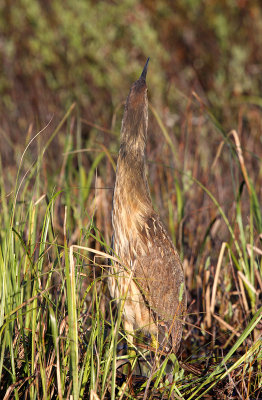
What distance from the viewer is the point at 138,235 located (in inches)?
82.8

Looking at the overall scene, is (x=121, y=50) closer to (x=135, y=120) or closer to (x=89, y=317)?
(x=135, y=120)

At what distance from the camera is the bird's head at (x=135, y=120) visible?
2104 mm

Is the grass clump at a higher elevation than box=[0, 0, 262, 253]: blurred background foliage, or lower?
lower

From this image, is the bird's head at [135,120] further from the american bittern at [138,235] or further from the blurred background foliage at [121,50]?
the blurred background foliage at [121,50]

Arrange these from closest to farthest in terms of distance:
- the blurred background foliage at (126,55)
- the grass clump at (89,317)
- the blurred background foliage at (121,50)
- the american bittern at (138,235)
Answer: the grass clump at (89,317) → the american bittern at (138,235) → the blurred background foliage at (126,55) → the blurred background foliage at (121,50)

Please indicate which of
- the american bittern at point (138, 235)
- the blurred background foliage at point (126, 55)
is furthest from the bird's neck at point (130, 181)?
the blurred background foliage at point (126, 55)

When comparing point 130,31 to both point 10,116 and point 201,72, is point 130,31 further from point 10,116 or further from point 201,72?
point 10,116

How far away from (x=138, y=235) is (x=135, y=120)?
421 millimetres

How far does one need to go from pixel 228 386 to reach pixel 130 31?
4.20m

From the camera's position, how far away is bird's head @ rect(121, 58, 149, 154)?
6.90ft

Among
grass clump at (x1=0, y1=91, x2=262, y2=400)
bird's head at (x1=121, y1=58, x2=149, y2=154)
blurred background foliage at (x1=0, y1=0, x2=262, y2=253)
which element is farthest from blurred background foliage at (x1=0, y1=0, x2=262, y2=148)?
bird's head at (x1=121, y1=58, x2=149, y2=154)

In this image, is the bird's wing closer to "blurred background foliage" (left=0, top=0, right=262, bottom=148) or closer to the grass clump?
the grass clump

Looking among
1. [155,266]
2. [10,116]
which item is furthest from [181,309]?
[10,116]

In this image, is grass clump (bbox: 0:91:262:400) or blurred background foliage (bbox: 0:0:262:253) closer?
grass clump (bbox: 0:91:262:400)
